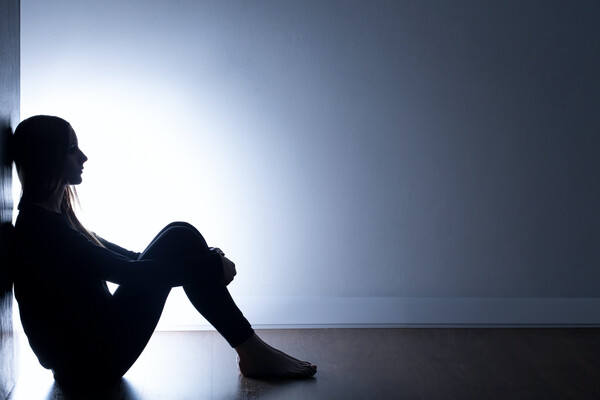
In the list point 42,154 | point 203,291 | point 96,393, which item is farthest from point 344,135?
point 96,393

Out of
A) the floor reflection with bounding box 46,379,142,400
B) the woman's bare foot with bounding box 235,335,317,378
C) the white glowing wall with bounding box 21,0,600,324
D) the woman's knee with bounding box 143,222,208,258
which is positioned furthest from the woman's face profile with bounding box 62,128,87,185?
the white glowing wall with bounding box 21,0,600,324

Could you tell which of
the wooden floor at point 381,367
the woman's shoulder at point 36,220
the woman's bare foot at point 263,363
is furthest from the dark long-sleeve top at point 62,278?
the woman's bare foot at point 263,363

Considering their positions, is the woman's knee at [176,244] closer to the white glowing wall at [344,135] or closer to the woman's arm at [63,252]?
the woman's arm at [63,252]

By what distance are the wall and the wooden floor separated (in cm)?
14

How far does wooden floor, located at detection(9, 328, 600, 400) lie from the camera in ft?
8.29

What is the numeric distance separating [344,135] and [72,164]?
1593 mm

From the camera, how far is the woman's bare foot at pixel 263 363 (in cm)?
267

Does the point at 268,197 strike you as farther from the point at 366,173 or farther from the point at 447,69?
the point at 447,69

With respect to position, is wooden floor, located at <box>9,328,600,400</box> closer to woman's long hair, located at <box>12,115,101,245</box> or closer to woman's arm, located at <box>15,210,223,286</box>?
woman's arm, located at <box>15,210,223,286</box>

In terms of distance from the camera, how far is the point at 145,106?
3.61 m

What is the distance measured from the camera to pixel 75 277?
2.39 m

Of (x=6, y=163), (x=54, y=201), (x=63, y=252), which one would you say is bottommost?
(x=63, y=252)

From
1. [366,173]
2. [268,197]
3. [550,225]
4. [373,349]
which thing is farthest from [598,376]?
[268,197]

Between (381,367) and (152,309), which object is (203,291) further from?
(381,367)
